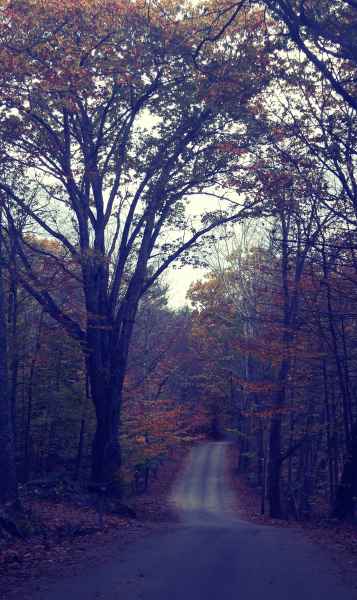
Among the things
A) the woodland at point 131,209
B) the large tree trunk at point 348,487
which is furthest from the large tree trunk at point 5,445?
the large tree trunk at point 348,487

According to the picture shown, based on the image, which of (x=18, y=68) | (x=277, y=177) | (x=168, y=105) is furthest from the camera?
(x=168, y=105)

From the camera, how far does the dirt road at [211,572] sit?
7.21 meters

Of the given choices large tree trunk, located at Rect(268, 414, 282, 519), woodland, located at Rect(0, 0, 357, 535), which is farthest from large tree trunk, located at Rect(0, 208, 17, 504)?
large tree trunk, located at Rect(268, 414, 282, 519)

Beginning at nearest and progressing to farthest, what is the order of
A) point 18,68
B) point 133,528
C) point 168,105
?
1. point 18,68
2. point 133,528
3. point 168,105

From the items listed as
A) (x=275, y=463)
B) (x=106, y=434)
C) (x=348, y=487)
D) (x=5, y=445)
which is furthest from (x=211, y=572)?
(x=275, y=463)

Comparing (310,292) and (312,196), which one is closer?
(312,196)

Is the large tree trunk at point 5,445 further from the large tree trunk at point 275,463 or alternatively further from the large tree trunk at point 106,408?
the large tree trunk at point 275,463

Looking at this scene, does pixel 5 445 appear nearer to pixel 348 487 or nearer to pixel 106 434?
pixel 106 434

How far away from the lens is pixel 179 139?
56.4 ft

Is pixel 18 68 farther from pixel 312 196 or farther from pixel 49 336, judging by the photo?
pixel 49 336

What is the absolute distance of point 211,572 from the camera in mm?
8484

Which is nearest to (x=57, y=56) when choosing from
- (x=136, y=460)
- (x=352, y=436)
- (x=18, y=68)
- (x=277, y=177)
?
(x=18, y=68)

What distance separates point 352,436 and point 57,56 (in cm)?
1162

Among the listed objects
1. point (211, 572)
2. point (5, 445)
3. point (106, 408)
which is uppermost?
point (106, 408)
